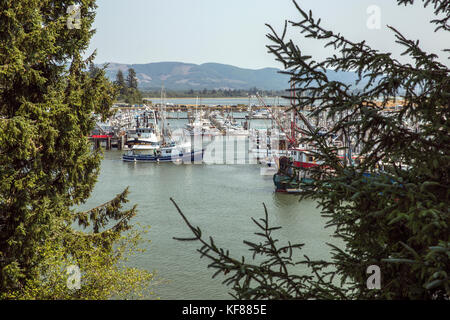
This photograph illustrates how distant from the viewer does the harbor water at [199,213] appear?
1229 cm

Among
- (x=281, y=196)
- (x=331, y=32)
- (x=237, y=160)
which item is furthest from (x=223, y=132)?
(x=331, y=32)

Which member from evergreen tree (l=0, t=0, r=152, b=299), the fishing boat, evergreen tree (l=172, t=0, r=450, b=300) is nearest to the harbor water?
the fishing boat

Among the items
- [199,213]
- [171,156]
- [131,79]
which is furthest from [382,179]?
[131,79]

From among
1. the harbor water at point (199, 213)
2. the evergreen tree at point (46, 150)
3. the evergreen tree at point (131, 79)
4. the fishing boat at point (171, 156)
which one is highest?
the evergreen tree at point (131, 79)

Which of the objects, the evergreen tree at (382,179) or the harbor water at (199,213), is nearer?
the evergreen tree at (382,179)

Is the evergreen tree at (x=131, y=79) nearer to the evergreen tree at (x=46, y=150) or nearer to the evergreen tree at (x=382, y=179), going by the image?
the evergreen tree at (x=46, y=150)

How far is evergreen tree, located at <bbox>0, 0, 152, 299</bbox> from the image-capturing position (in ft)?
20.5

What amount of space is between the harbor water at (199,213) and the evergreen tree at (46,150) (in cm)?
408

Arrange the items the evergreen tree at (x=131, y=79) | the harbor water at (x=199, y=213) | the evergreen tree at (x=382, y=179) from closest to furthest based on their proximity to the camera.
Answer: the evergreen tree at (x=382, y=179), the harbor water at (x=199, y=213), the evergreen tree at (x=131, y=79)

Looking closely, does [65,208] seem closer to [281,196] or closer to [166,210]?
[166,210]

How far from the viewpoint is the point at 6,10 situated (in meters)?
6.11

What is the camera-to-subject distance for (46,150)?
6770 mm

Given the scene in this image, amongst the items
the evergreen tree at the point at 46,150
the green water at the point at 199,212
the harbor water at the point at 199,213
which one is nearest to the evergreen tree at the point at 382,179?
the evergreen tree at the point at 46,150
